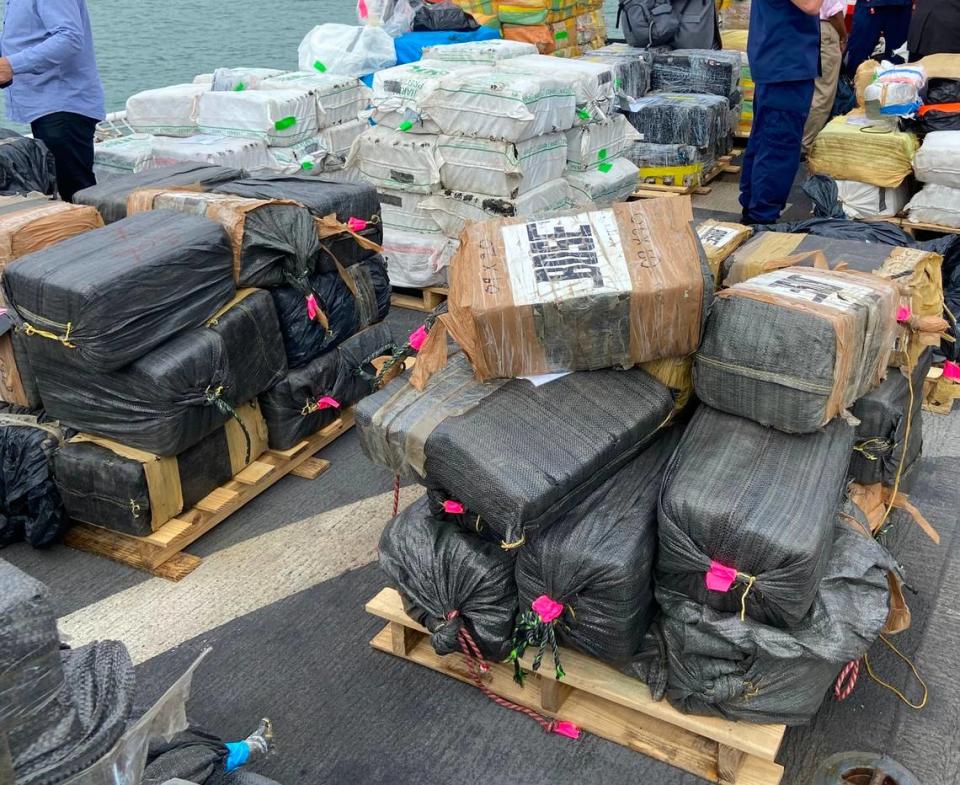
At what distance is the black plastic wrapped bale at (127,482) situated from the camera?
3.37 meters

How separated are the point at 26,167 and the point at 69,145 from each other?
0.91 ft

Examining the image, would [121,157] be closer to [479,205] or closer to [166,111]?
[166,111]

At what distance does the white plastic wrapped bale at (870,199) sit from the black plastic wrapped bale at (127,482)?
453 centimetres

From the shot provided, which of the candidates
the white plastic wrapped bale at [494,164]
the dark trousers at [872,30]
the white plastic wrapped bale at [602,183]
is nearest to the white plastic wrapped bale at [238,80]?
the white plastic wrapped bale at [494,164]

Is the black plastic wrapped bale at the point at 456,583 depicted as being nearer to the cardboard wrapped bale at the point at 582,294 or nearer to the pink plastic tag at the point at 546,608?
the pink plastic tag at the point at 546,608

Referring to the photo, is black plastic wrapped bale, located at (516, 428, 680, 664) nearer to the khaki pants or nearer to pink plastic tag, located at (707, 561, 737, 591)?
pink plastic tag, located at (707, 561, 737, 591)

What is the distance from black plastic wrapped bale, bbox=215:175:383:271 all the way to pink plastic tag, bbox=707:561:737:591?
96.0 inches

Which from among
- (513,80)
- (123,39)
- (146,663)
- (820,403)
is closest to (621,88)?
(513,80)

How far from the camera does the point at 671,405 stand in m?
2.85

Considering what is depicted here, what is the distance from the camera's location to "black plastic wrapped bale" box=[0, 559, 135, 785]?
4.60 ft

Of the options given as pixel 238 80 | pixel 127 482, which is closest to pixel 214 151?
pixel 238 80

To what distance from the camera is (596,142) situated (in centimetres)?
563

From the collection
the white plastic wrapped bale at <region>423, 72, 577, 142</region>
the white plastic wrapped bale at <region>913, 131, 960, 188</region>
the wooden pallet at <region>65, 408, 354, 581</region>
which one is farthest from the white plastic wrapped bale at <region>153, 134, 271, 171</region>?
the white plastic wrapped bale at <region>913, 131, 960, 188</region>

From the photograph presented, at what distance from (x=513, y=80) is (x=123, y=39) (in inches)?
395
